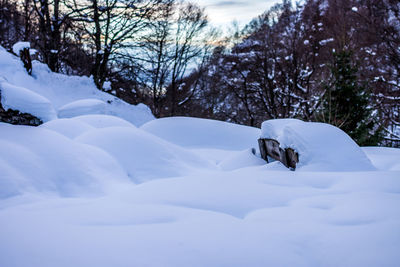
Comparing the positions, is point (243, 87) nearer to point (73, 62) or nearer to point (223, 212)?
point (73, 62)

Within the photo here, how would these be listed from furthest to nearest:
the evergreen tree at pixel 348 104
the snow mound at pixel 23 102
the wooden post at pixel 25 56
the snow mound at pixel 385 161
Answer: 1. the wooden post at pixel 25 56
2. the evergreen tree at pixel 348 104
3. the snow mound at pixel 385 161
4. the snow mound at pixel 23 102

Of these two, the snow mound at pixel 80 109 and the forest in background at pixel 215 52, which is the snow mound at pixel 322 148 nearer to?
the snow mound at pixel 80 109

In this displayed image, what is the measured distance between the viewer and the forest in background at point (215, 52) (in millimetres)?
13820

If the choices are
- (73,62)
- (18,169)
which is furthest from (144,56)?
(18,169)

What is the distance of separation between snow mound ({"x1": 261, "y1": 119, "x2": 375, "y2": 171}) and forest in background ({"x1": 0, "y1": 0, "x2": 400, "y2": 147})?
7.51 meters

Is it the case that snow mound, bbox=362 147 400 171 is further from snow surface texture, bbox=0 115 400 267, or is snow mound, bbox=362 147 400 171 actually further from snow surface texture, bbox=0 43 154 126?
snow surface texture, bbox=0 43 154 126

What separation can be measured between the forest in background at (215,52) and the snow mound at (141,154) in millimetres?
8068

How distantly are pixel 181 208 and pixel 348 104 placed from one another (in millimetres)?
7534

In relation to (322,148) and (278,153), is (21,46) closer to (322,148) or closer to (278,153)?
(278,153)

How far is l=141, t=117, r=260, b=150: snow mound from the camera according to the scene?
7828 millimetres

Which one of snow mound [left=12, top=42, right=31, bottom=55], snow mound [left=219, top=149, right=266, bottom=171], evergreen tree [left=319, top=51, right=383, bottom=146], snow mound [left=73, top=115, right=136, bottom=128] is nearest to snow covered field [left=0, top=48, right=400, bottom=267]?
snow mound [left=219, top=149, right=266, bottom=171]

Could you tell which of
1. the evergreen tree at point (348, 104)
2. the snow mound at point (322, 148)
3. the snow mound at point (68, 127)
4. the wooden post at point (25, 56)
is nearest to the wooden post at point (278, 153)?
the snow mound at point (322, 148)

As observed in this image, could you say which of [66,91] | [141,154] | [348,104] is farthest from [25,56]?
[348,104]

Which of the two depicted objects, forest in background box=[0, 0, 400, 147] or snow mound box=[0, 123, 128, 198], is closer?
snow mound box=[0, 123, 128, 198]
